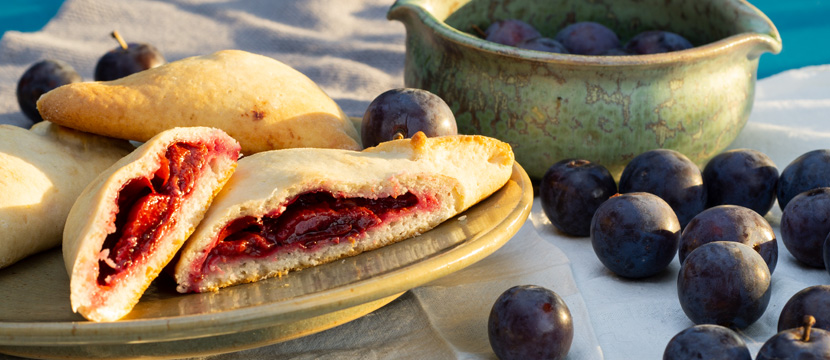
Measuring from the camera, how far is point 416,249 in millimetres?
1396

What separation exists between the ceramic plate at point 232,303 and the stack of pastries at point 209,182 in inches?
1.5

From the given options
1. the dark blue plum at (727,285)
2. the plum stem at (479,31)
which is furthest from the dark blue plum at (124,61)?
the dark blue plum at (727,285)

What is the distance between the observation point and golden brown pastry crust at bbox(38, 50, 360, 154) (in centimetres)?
164

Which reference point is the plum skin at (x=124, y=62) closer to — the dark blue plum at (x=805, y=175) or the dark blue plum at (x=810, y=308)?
the dark blue plum at (x=805, y=175)

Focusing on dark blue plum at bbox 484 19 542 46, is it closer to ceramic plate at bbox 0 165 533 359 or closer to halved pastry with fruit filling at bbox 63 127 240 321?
ceramic plate at bbox 0 165 533 359

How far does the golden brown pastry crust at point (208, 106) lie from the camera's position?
164cm

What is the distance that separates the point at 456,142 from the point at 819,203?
729 mm

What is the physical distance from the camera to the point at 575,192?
5.83ft

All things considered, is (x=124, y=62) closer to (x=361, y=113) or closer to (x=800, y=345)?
(x=361, y=113)

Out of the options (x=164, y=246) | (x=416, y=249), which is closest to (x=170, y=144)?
(x=164, y=246)

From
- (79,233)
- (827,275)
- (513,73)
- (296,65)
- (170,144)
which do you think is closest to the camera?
(79,233)

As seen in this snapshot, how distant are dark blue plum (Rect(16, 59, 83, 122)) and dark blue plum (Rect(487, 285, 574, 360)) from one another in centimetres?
176

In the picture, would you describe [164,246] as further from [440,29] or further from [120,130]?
[440,29]

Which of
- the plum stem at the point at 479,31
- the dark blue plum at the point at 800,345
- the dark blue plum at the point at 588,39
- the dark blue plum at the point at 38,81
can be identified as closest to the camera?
the dark blue plum at the point at 800,345
